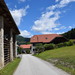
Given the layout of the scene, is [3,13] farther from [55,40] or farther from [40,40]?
[40,40]

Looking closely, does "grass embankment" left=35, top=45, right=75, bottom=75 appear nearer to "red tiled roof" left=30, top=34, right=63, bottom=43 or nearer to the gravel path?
the gravel path

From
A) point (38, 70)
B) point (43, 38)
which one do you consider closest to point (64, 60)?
point (38, 70)

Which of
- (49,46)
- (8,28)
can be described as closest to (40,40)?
(49,46)

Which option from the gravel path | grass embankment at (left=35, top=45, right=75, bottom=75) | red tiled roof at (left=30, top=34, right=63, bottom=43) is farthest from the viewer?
red tiled roof at (left=30, top=34, right=63, bottom=43)

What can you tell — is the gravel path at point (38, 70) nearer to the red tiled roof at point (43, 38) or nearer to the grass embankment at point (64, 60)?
the grass embankment at point (64, 60)

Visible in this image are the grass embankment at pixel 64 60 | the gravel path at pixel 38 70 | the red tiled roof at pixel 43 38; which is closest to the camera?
the gravel path at pixel 38 70

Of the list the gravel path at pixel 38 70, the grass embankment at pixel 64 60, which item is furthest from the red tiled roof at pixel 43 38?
the gravel path at pixel 38 70

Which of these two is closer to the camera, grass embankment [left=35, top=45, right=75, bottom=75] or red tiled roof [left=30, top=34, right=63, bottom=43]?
grass embankment [left=35, top=45, right=75, bottom=75]

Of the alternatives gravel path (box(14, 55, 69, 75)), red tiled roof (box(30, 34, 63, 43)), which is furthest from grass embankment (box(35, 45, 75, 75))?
red tiled roof (box(30, 34, 63, 43))

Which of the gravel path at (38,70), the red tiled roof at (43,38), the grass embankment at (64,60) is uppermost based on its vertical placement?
the red tiled roof at (43,38)

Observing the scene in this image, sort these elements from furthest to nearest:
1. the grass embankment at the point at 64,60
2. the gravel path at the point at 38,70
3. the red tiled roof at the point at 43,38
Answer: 1. the red tiled roof at the point at 43,38
2. the grass embankment at the point at 64,60
3. the gravel path at the point at 38,70

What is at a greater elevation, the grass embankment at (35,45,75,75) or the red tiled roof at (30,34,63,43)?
the red tiled roof at (30,34,63,43)

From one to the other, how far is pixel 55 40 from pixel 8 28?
170ft

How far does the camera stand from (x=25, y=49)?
98875 millimetres
